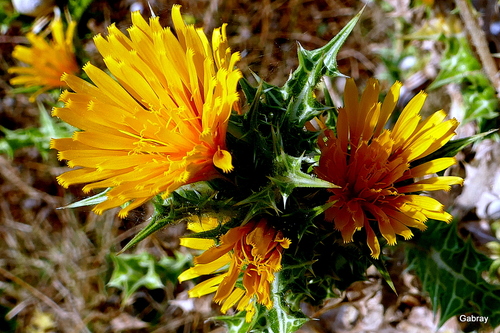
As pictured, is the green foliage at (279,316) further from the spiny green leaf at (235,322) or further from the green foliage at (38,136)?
the green foliage at (38,136)

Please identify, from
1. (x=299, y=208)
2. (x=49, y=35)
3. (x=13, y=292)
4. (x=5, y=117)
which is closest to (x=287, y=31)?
(x=49, y=35)

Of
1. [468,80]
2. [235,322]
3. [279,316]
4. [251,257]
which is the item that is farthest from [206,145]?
[468,80]

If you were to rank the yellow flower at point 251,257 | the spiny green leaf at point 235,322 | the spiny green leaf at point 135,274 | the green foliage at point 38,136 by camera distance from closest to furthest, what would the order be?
the yellow flower at point 251,257, the spiny green leaf at point 235,322, the spiny green leaf at point 135,274, the green foliage at point 38,136

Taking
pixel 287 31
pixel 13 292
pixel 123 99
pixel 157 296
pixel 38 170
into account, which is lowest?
pixel 157 296

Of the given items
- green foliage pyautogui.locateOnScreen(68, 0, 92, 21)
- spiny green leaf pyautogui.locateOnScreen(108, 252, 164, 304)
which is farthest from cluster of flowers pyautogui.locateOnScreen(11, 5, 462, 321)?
green foliage pyautogui.locateOnScreen(68, 0, 92, 21)

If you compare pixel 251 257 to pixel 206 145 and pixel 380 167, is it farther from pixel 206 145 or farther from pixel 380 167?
pixel 380 167

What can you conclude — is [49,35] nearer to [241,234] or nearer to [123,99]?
[123,99]

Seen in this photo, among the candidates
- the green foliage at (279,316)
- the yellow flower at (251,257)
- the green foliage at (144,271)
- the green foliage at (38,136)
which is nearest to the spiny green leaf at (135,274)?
the green foliage at (144,271)
